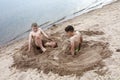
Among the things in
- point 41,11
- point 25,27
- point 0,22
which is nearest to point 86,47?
point 25,27

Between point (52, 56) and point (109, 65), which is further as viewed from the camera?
point (52, 56)

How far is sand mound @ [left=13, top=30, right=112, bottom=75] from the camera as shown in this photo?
335 inches

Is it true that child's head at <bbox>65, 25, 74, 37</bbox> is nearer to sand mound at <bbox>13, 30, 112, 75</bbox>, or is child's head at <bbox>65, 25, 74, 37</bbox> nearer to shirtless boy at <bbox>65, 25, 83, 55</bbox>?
shirtless boy at <bbox>65, 25, 83, 55</bbox>

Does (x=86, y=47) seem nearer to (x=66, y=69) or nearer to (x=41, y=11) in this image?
(x=66, y=69)

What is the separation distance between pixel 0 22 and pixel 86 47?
1408 centimetres

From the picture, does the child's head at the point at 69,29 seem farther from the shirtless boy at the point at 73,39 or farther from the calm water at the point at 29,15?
the calm water at the point at 29,15

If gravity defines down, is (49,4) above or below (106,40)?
above

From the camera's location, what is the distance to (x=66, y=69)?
853 centimetres

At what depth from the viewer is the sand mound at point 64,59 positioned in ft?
27.9

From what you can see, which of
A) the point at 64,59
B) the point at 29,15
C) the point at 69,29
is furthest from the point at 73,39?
the point at 29,15

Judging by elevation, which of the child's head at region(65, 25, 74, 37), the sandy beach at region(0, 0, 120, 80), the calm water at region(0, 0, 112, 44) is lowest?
the sandy beach at region(0, 0, 120, 80)

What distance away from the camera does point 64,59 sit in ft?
30.2

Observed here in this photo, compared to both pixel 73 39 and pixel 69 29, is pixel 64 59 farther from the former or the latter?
pixel 69 29

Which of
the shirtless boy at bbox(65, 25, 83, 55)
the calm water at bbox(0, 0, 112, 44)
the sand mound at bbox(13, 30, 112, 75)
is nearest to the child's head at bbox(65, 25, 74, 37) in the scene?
the shirtless boy at bbox(65, 25, 83, 55)
